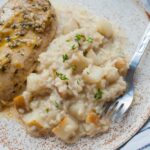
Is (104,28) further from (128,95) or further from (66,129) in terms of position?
(66,129)

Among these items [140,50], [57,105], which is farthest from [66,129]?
[140,50]

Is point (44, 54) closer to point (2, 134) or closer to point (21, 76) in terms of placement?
point (21, 76)

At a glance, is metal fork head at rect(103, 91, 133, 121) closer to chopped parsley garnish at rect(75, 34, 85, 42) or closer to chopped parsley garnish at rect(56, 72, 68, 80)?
chopped parsley garnish at rect(56, 72, 68, 80)

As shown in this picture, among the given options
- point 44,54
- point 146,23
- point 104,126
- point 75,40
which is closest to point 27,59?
point 44,54

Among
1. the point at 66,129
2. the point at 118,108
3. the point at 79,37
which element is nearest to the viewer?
the point at 66,129

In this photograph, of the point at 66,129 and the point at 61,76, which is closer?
the point at 66,129

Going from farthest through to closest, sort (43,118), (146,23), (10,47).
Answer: (146,23)
(10,47)
(43,118)

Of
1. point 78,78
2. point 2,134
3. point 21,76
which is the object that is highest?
Answer: point 78,78
